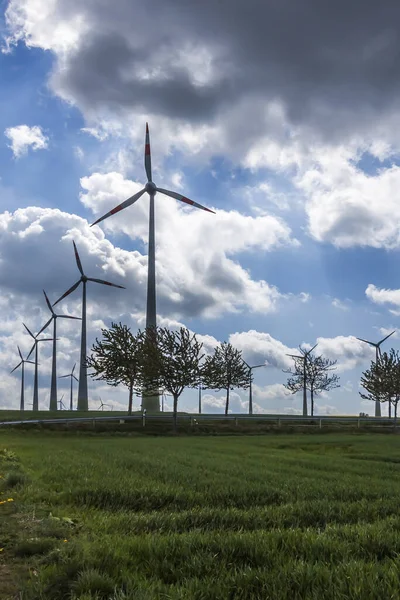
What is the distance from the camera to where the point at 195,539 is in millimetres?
7328

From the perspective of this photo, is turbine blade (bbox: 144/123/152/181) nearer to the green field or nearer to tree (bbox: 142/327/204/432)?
tree (bbox: 142/327/204/432)

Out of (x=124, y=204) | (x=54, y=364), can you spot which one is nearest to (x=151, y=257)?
(x=124, y=204)

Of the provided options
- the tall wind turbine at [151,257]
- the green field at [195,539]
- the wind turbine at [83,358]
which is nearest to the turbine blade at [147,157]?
the tall wind turbine at [151,257]

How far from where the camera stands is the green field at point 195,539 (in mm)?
5559

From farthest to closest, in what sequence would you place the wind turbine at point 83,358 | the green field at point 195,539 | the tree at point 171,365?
the wind turbine at point 83,358
the tree at point 171,365
the green field at point 195,539

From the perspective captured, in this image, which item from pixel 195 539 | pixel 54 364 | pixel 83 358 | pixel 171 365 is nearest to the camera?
pixel 195 539

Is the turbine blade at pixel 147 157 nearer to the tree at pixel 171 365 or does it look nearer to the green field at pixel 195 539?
the tree at pixel 171 365

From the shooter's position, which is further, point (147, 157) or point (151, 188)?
point (147, 157)

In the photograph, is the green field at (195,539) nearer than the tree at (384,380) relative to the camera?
Yes

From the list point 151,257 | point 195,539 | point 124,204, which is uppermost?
point 124,204

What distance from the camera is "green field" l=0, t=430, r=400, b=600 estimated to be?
5559mm

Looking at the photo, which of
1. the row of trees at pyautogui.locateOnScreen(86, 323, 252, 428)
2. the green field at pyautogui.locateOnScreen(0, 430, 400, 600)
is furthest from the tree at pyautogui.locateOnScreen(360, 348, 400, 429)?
the green field at pyautogui.locateOnScreen(0, 430, 400, 600)

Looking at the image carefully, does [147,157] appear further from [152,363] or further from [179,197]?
[152,363]

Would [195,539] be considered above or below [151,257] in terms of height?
below
